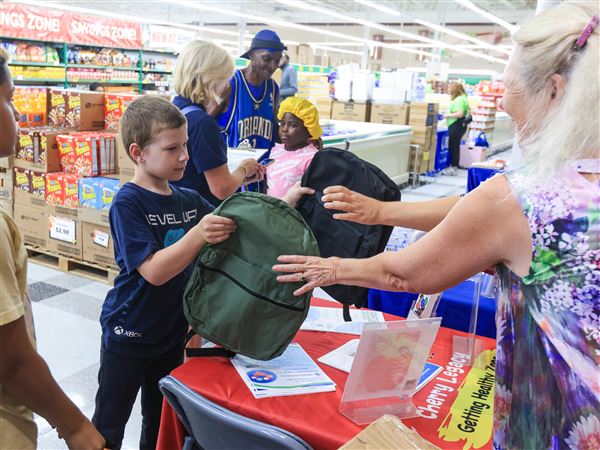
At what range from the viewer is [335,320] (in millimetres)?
1885

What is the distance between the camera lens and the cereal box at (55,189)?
4.21 m

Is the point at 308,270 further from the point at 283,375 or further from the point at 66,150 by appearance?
the point at 66,150

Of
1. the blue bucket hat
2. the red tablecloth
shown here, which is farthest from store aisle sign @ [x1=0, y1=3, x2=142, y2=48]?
the red tablecloth

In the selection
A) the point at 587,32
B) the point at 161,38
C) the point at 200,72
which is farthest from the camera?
the point at 161,38

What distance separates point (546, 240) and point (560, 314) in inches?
5.5

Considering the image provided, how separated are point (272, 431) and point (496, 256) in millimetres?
608

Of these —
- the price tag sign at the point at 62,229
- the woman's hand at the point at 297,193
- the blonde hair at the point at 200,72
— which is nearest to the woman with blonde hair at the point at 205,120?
the blonde hair at the point at 200,72

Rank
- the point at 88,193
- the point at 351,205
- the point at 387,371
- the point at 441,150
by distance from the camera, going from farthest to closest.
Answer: the point at 441,150 → the point at 88,193 → the point at 351,205 → the point at 387,371

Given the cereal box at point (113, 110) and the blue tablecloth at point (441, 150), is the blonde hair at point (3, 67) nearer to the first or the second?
the cereal box at point (113, 110)

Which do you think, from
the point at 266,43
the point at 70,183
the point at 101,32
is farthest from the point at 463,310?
the point at 101,32

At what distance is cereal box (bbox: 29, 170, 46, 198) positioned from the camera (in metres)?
4.31

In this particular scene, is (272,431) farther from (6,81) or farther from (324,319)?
(6,81)

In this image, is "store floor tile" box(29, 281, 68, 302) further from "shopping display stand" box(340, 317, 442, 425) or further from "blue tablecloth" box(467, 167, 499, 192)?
"blue tablecloth" box(467, 167, 499, 192)

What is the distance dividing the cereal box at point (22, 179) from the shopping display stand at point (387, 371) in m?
3.97
